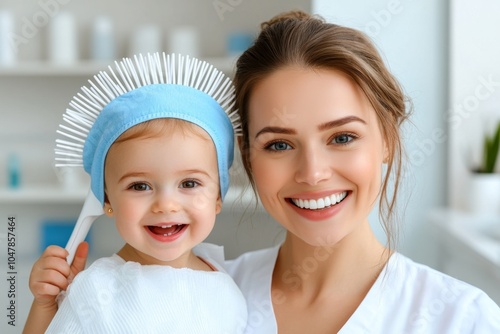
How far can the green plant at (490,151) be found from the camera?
2.61 m

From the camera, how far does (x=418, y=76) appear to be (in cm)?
240

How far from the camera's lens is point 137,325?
1103 millimetres

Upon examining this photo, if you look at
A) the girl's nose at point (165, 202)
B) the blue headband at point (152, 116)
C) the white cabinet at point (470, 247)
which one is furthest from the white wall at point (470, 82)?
the girl's nose at point (165, 202)

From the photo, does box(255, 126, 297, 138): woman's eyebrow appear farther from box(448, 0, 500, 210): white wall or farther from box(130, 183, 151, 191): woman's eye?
box(448, 0, 500, 210): white wall

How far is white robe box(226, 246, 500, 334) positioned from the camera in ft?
3.95

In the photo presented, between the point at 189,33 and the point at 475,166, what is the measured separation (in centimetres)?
153

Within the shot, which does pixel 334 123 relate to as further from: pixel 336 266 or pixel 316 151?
pixel 336 266

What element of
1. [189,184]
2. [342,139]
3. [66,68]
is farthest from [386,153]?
[66,68]

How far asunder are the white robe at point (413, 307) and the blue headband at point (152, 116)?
349mm

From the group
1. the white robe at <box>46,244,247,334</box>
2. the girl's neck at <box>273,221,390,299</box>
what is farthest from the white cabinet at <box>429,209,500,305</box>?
the white robe at <box>46,244,247,334</box>

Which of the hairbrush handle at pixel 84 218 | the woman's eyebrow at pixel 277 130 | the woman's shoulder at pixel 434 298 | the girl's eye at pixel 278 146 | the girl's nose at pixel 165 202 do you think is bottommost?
the woman's shoulder at pixel 434 298

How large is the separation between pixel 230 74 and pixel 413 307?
2.20 metres

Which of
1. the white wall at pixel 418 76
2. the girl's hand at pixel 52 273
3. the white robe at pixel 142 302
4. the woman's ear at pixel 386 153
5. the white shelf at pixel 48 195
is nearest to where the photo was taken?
the white robe at pixel 142 302

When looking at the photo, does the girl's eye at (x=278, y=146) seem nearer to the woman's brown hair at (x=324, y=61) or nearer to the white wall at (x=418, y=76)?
the woman's brown hair at (x=324, y=61)
